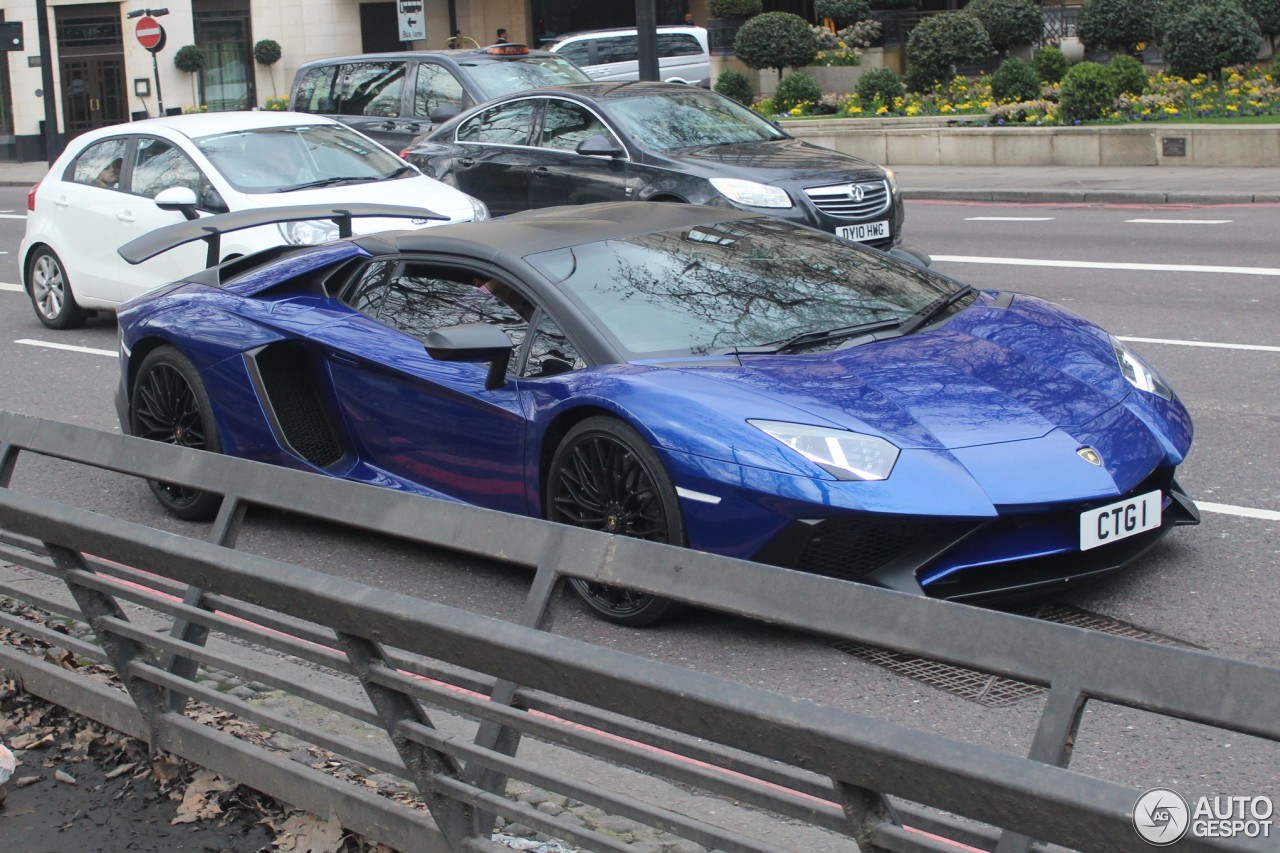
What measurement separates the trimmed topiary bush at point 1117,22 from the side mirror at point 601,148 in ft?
48.6

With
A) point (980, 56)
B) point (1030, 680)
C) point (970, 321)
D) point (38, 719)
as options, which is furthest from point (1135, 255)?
point (980, 56)

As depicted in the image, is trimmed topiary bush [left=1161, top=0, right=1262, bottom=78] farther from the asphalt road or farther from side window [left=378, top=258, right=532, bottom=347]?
side window [left=378, top=258, right=532, bottom=347]

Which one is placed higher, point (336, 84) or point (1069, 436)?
point (336, 84)

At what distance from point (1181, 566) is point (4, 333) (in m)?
10.1

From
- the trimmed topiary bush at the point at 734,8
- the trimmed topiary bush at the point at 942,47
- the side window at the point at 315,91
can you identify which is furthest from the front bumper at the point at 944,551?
the trimmed topiary bush at the point at 734,8

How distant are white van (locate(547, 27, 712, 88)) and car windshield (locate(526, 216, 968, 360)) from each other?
88.6 feet

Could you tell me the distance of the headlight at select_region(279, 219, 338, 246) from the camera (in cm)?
1093

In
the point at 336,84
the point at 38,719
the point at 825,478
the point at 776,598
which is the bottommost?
the point at 38,719

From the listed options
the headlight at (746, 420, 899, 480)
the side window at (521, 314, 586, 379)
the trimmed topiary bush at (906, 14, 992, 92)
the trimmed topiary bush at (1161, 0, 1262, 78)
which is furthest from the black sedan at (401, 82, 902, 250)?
the trimmed topiary bush at (906, 14, 992, 92)

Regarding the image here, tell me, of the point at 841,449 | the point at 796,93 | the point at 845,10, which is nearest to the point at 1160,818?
the point at 841,449

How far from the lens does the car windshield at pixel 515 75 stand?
16.8 meters

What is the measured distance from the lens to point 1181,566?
5.68m

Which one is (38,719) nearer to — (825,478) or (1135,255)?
(825,478)

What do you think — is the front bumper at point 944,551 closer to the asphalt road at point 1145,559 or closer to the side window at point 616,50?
the asphalt road at point 1145,559
